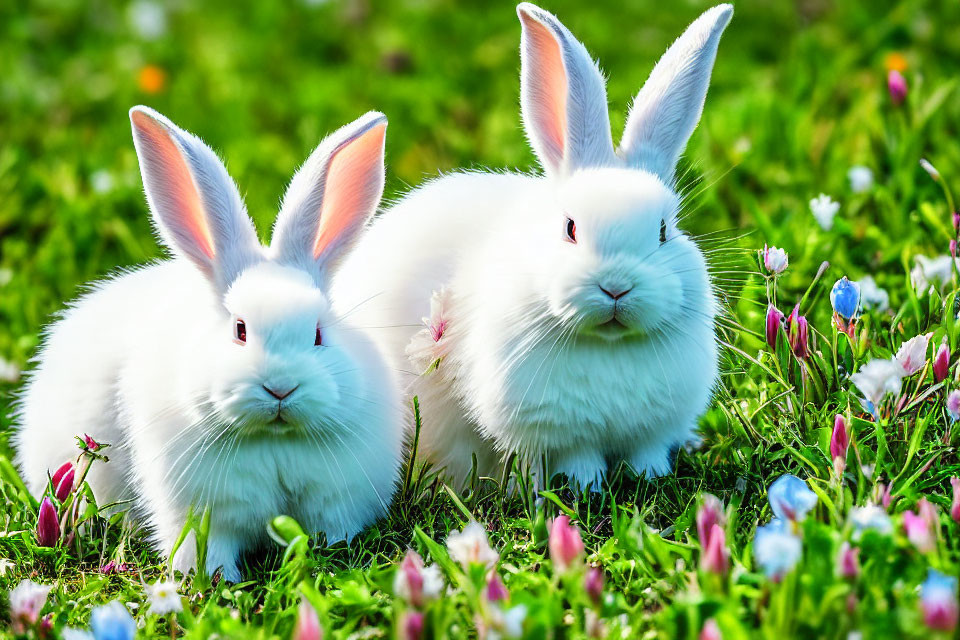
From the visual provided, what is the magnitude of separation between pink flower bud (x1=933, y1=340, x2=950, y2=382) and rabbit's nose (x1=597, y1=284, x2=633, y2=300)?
3.06ft

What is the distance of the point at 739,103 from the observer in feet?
21.3

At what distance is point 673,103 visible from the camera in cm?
367

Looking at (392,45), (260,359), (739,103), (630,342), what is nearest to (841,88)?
(739,103)

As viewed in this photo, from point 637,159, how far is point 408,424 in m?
1.14

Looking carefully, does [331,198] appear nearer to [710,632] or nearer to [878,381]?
[878,381]

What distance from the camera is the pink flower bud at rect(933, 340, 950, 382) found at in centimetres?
342

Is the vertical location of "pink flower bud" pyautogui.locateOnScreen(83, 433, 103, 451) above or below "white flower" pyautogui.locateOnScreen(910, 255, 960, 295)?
below

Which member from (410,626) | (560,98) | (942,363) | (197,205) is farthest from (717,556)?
(197,205)

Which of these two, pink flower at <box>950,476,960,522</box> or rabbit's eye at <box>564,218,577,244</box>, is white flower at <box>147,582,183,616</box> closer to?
rabbit's eye at <box>564,218,577,244</box>

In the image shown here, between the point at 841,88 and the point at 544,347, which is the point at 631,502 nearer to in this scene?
the point at 544,347

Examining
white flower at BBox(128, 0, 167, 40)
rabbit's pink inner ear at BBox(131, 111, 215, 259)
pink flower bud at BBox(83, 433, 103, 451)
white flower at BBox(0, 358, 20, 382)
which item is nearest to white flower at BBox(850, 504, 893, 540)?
rabbit's pink inner ear at BBox(131, 111, 215, 259)

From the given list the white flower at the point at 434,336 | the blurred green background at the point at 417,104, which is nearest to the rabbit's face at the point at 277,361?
the white flower at the point at 434,336

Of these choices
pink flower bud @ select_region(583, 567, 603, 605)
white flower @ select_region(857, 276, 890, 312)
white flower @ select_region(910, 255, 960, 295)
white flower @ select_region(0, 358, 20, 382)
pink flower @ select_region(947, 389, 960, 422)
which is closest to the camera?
pink flower bud @ select_region(583, 567, 603, 605)

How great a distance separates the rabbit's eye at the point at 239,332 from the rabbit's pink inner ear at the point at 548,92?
111 centimetres
